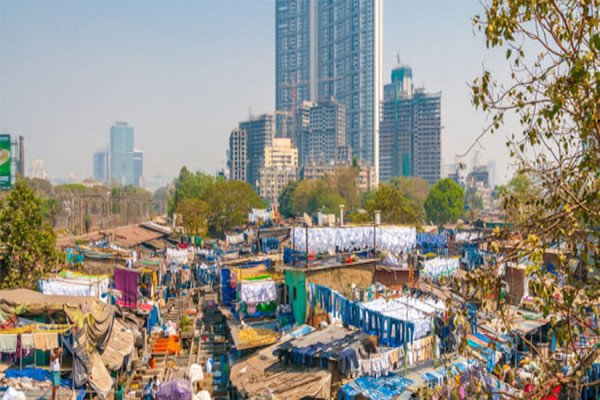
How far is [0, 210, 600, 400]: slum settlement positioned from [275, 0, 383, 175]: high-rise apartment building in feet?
393

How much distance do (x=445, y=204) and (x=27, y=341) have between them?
61066mm

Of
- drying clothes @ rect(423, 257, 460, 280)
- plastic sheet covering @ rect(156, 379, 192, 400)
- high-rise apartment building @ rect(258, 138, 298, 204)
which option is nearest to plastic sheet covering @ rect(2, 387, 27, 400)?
plastic sheet covering @ rect(156, 379, 192, 400)

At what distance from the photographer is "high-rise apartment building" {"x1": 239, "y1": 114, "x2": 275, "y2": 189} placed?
125 m

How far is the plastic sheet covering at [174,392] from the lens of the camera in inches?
476

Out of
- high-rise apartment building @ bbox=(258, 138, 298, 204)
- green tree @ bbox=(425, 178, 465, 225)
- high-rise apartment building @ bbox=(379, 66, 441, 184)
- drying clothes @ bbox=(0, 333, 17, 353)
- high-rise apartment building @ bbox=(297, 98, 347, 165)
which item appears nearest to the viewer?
drying clothes @ bbox=(0, 333, 17, 353)

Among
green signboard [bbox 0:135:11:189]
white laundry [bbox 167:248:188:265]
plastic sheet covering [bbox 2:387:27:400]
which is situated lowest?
white laundry [bbox 167:248:188:265]

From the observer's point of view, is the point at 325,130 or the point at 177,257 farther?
the point at 325,130

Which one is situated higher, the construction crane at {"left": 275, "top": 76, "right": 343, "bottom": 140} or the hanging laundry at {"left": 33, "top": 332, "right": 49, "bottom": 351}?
the construction crane at {"left": 275, "top": 76, "right": 343, "bottom": 140}

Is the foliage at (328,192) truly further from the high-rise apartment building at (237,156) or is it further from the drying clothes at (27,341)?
the drying clothes at (27,341)

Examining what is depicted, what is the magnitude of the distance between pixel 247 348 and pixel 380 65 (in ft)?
456

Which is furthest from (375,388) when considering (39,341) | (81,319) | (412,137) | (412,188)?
(412,137)

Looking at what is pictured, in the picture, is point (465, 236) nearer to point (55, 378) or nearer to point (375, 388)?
point (375, 388)

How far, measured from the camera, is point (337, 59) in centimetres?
15738

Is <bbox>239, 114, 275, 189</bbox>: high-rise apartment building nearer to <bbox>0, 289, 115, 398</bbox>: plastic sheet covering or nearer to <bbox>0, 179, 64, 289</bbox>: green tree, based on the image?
<bbox>0, 179, 64, 289</bbox>: green tree
